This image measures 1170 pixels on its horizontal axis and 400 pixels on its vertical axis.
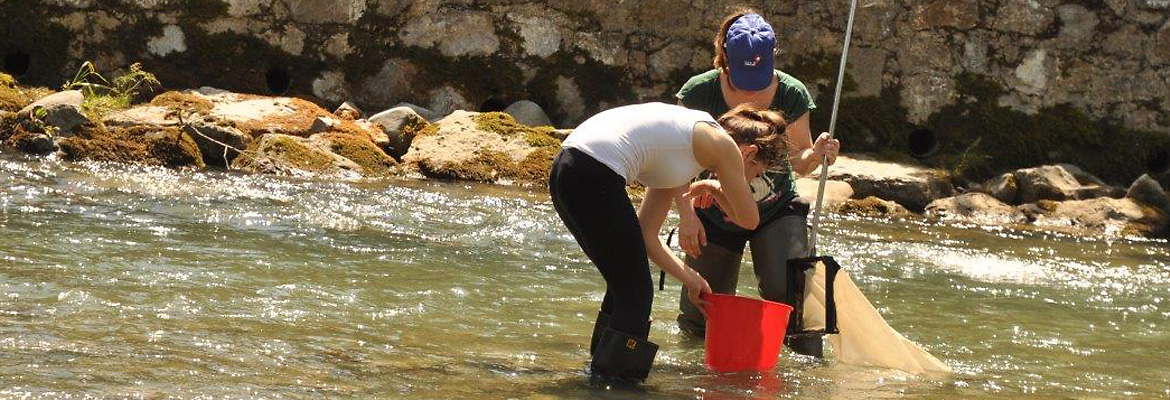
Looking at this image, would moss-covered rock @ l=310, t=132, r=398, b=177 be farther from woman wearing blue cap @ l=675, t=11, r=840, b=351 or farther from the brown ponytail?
the brown ponytail

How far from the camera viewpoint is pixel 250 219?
8.52 m

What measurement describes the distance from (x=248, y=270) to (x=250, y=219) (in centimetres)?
171

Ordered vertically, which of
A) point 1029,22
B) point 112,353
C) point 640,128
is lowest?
point 112,353

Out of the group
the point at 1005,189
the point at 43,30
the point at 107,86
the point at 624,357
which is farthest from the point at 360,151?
the point at 624,357

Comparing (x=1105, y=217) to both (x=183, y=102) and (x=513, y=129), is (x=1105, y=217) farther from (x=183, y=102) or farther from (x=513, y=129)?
(x=183, y=102)

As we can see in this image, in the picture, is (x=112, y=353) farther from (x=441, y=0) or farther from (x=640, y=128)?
(x=441, y=0)

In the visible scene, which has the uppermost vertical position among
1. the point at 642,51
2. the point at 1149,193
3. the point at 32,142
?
the point at 642,51

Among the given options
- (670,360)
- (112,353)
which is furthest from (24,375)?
(670,360)

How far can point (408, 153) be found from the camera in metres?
11.4

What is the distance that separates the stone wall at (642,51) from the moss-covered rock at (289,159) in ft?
5.32

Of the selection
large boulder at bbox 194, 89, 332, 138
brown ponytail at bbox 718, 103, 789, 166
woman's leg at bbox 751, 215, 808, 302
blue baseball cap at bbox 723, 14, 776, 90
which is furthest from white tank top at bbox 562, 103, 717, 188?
large boulder at bbox 194, 89, 332, 138

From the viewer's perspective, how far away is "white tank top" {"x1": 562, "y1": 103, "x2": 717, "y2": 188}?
471 centimetres

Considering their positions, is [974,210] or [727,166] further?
[974,210]

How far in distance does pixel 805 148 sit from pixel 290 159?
5.96 metres
